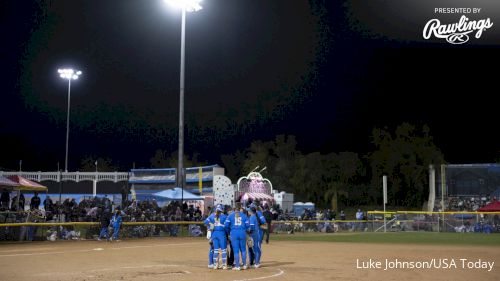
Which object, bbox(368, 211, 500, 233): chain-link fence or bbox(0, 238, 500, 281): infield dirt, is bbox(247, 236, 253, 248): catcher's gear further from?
bbox(368, 211, 500, 233): chain-link fence

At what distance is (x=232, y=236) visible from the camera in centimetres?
1642

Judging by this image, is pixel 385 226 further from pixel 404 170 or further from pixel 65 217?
pixel 404 170

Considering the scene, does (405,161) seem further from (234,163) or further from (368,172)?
(234,163)

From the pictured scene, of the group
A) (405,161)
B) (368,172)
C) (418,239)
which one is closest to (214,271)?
(418,239)

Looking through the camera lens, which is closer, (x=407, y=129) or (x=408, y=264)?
(x=408, y=264)

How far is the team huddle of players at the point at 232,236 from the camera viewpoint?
16469 millimetres

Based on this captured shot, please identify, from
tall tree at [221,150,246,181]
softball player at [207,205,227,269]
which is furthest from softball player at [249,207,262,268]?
tall tree at [221,150,246,181]

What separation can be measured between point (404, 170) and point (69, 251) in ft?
176

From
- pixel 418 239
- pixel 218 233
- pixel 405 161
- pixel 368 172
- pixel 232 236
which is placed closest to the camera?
pixel 232 236

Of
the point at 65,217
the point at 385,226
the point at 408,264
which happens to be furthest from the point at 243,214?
the point at 385,226

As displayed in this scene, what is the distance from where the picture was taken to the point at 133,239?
106 ft

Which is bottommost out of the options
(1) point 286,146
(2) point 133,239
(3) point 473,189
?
(2) point 133,239

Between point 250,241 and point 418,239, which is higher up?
point 250,241

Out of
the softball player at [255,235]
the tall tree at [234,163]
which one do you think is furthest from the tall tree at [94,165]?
the softball player at [255,235]
